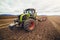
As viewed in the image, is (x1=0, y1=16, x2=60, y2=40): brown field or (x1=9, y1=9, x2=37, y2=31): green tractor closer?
(x1=0, y1=16, x2=60, y2=40): brown field

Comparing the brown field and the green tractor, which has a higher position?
the green tractor

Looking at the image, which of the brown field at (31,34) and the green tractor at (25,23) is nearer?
the brown field at (31,34)

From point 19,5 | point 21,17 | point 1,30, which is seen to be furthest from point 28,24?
point 19,5

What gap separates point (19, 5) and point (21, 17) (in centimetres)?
38

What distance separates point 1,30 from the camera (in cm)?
72

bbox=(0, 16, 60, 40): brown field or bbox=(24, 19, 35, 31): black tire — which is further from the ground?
bbox=(24, 19, 35, 31): black tire

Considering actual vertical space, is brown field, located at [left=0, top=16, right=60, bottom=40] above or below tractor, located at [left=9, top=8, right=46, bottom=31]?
below

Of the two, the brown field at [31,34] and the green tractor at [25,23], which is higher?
the green tractor at [25,23]

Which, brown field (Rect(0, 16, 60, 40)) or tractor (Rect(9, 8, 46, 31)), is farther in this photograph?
tractor (Rect(9, 8, 46, 31))

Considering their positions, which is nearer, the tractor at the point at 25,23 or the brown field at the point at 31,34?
the brown field at the point at 31,34

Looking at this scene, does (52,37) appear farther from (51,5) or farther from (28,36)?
(51,5)

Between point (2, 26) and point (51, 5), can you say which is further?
point (51, 5)

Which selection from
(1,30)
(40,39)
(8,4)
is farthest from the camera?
(8,4)

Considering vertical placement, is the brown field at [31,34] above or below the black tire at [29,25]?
below
